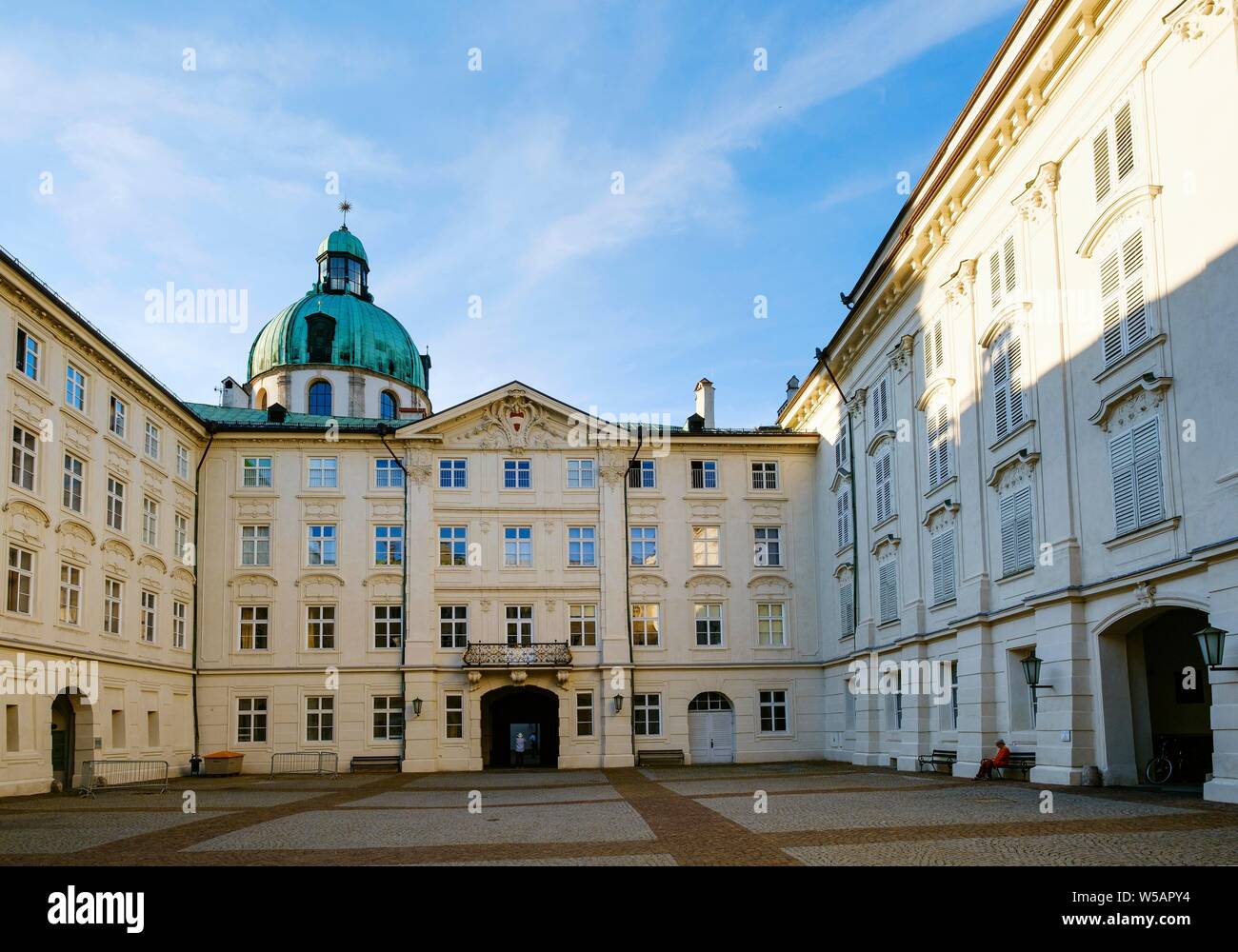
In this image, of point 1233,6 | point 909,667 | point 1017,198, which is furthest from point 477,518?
point 1233,6

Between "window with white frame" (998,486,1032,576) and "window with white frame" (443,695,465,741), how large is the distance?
21.7m

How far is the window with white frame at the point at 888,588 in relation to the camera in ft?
121

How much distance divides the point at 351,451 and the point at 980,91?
26.1 m

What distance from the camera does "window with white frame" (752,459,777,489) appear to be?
1854 inches

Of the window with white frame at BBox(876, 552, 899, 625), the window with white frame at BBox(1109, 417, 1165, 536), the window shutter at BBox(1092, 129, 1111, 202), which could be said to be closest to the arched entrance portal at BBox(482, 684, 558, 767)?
the window with white frame at BBox(876, 552, 899, 625)

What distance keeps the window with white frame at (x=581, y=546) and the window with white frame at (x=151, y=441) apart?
14.4 meters

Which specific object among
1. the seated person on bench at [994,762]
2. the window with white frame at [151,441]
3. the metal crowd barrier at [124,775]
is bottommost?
the metal crowd barrier at [124,775]

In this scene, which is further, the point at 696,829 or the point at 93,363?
the point at 93,363

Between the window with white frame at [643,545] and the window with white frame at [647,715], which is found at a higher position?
the window with white frame at [643,545]

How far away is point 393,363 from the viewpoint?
216 feet

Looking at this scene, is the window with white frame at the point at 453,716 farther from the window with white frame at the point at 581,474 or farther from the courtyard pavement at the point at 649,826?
the courtyard pavement at the point at 649,826

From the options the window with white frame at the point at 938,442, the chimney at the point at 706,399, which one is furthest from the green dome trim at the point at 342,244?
the window with white frame at the point at 938,442

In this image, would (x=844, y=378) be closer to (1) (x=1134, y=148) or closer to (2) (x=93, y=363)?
(1) (x=1134, y=148)

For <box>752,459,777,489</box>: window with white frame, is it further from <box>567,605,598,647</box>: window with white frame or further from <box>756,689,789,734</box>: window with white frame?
<box>567,605,598,647</box>: window with white frame
